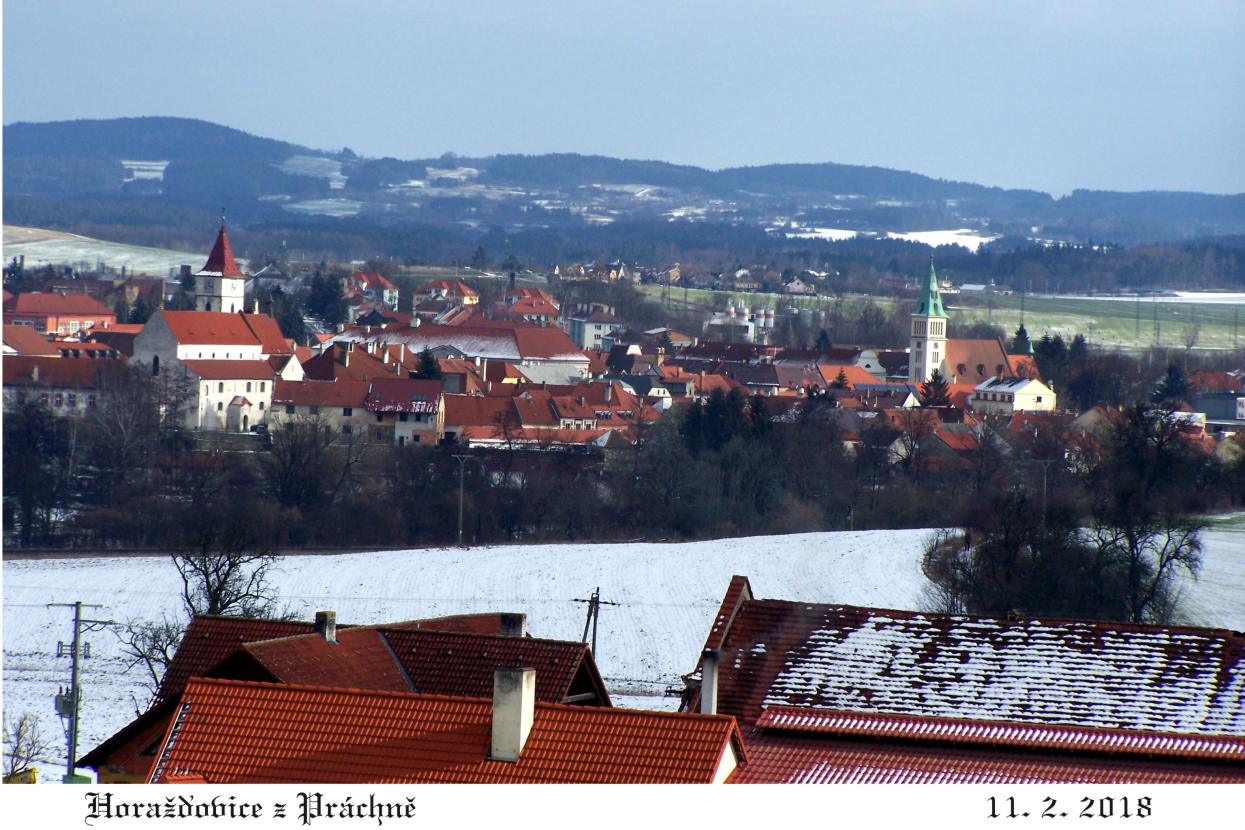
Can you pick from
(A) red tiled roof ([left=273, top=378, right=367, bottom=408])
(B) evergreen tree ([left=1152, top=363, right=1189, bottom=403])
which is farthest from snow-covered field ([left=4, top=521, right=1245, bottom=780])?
(B) evergreen tree ([left=1152, top=363, right=1189, bottom=403])

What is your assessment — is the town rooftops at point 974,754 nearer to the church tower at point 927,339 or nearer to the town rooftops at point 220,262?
the town rooftops at point 220,262

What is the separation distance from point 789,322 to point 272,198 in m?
33.7

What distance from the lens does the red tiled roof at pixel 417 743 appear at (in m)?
4.79

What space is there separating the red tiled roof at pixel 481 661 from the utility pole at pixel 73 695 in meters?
1.33

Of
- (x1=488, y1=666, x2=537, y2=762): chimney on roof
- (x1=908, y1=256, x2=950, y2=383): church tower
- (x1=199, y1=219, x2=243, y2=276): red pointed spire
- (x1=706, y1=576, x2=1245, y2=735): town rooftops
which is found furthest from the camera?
(x1=908, y1=256, x2=950, y2=383): church tower

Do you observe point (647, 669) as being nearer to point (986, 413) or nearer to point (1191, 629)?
point (1191, 629)

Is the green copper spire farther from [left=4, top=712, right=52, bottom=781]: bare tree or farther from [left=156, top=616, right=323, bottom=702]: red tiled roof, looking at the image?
[left=156, top=616, right=323, bottom=702]: red tiled roof

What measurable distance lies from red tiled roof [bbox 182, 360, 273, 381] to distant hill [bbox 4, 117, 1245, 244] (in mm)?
3953

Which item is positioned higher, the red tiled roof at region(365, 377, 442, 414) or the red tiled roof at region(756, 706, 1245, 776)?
the red tiled roof at region(756, 706, 1245, 776)

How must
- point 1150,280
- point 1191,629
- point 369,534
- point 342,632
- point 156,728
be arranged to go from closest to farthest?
1. point 1191,629
2. point 156,728
3. point 342,632
4. point 369,534
5. point 1150,280

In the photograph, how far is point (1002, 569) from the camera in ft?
47.3

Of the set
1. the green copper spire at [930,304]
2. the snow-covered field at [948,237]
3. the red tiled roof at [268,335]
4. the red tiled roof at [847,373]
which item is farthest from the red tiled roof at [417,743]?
the snow-covered field at [948,237]

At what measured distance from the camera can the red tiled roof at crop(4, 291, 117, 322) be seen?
175ft
